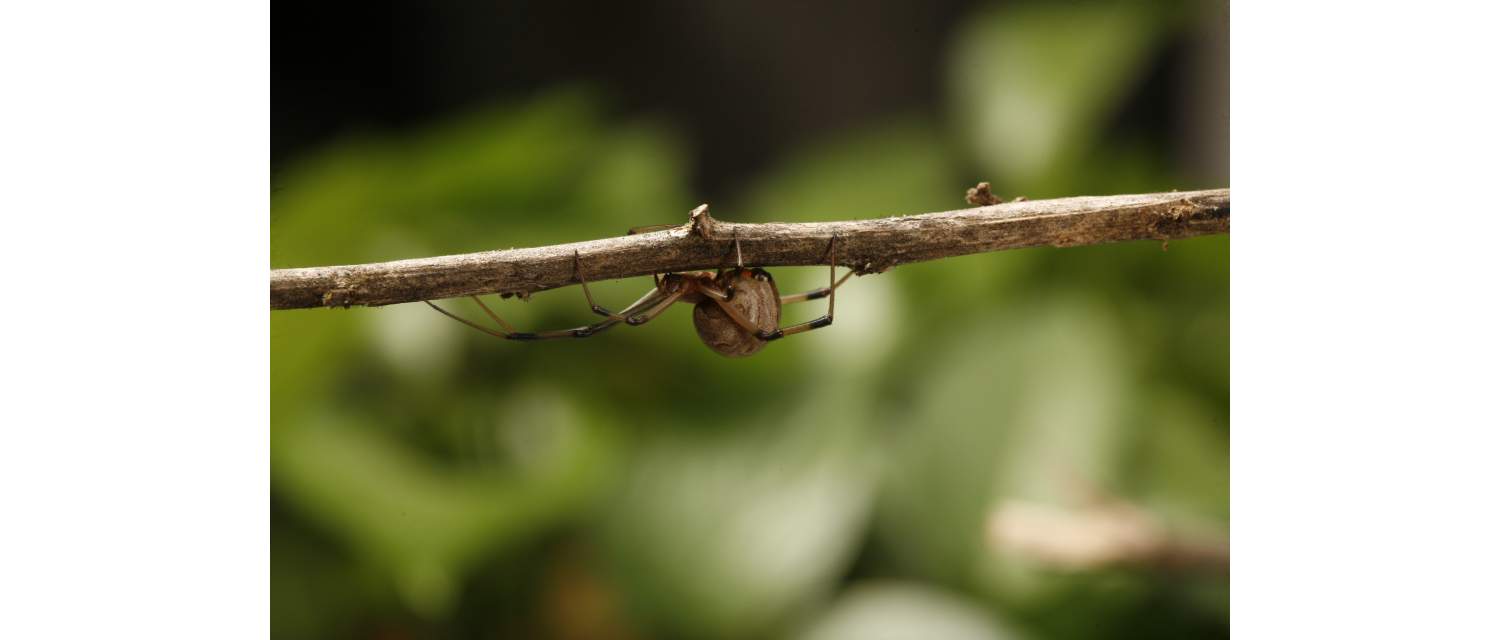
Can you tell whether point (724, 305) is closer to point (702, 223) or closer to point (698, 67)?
point (702, 223)

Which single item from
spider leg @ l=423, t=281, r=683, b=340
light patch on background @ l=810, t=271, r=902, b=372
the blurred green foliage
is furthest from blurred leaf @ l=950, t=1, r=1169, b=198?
spider leg @ l=423, t=281, r=683, b=340

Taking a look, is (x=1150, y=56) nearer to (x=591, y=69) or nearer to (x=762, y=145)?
(x=762, y=145)

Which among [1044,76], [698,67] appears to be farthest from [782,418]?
[1044,76]

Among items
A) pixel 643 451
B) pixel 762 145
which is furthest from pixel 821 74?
pixel 643 451

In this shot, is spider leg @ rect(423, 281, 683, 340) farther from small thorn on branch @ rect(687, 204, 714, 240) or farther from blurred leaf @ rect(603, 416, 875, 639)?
blurred leaf @ rect(603, 416, 875, 639)

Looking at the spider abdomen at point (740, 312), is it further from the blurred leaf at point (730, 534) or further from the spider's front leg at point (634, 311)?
the blurred leaf at point (730, 534)

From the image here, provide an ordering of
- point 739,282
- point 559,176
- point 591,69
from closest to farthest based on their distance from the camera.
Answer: point 739,282, point 591,69, point 559,176
